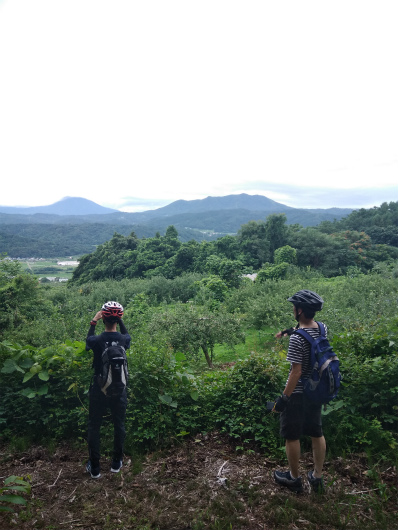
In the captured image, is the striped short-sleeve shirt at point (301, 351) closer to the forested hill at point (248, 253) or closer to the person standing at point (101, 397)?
the person standing at point (101, 397)

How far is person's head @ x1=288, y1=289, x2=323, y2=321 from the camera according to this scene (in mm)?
2896

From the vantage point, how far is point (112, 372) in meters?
3.25

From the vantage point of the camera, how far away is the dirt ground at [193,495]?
276 centimetres

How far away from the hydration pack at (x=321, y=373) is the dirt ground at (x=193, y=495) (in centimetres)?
93

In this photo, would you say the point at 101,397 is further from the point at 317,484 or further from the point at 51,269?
the point at 51,269

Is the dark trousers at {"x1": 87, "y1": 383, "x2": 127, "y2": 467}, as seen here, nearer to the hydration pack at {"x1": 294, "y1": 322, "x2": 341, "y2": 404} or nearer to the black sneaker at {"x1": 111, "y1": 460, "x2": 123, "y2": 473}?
the black sneaker at {"x1": 111, "y1": 460, "x2": 123, "y2": 473}

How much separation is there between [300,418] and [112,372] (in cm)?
179

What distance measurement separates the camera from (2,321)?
1292cm

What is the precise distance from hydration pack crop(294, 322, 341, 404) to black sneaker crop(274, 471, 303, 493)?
32.6 inches

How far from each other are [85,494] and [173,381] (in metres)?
1.48

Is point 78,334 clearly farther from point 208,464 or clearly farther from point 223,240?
point 223,240

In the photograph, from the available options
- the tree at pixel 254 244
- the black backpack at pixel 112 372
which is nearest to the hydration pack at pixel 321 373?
the black backpack at pixel 112 372

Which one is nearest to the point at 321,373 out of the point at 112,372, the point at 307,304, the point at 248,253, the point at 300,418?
the point at 300,418

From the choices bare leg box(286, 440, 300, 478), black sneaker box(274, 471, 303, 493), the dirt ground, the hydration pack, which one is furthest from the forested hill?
the hydration pack
